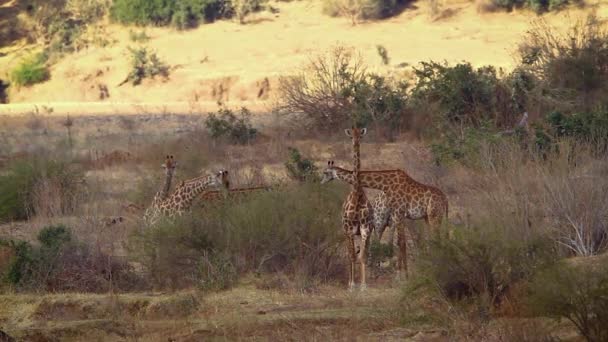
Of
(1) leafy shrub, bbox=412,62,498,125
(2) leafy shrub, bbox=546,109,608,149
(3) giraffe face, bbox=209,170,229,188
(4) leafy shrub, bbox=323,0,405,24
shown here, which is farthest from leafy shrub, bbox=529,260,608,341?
(4) leafy shrub, bbox=323,0,405,24

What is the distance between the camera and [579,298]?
7.89m

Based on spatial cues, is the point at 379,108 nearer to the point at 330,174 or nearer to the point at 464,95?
the point at 464,95

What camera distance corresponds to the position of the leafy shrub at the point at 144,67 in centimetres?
3812

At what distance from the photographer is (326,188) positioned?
12.7 m

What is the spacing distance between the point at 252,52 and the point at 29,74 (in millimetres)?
7781

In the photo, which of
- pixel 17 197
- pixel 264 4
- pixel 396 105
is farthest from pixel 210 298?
pixel 264 4

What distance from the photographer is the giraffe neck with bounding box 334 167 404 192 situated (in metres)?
11.8

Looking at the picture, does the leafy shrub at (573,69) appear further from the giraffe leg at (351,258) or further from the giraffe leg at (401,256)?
the giraffe leg at (351,258)

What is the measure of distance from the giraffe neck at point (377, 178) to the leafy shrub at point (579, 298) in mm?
3787

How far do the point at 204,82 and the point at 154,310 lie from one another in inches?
1033

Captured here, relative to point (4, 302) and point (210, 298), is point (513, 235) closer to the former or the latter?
point (210, 298)

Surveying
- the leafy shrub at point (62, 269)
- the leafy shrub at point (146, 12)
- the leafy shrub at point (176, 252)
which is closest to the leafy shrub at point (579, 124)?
the leafy shrub at point (176, 252)

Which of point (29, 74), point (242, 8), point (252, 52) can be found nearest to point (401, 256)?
point (252, 52)

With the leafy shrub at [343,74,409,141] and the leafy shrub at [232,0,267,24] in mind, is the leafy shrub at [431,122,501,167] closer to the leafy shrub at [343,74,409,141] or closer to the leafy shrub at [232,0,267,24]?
the leafy shrub at [343,74,409,141]
